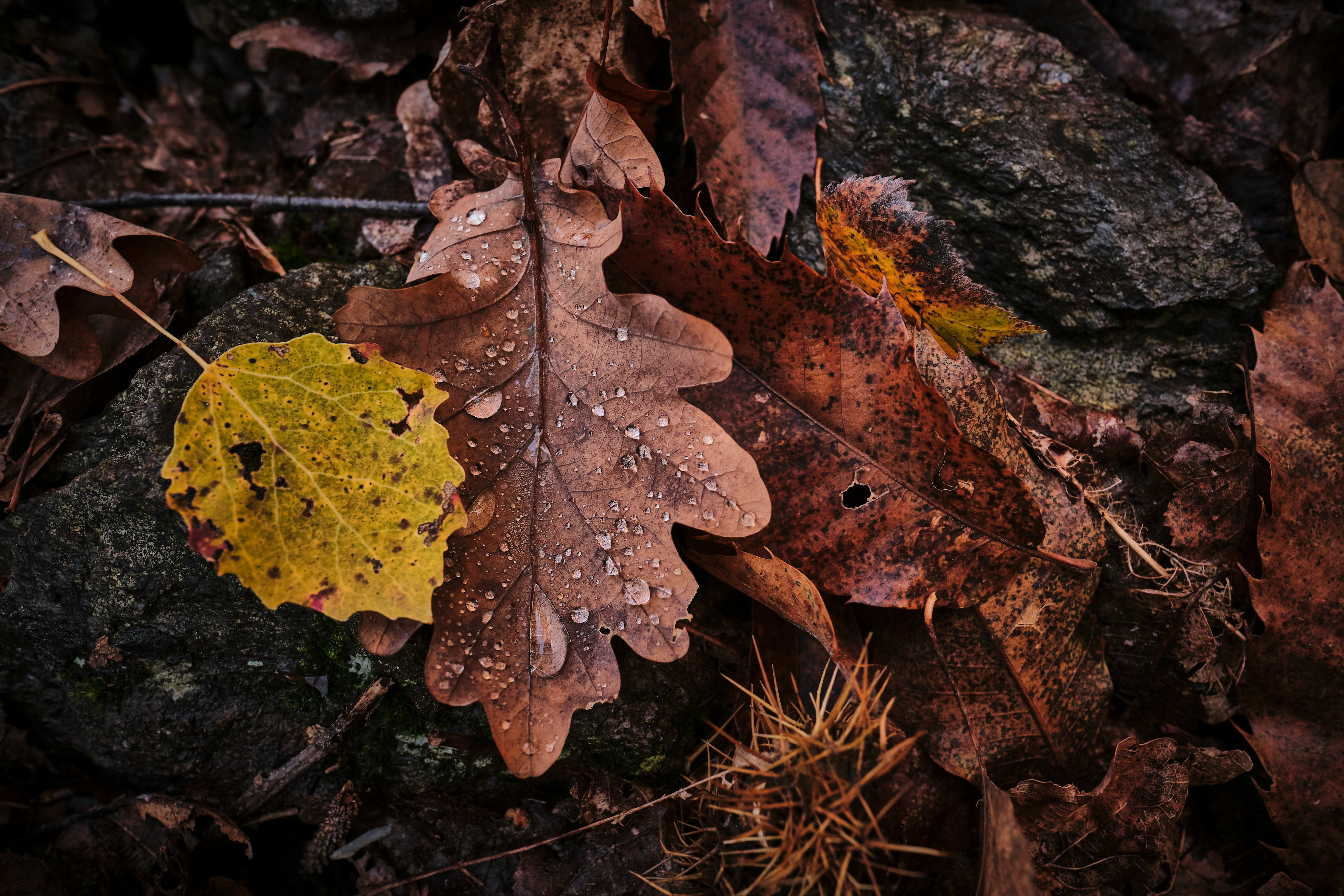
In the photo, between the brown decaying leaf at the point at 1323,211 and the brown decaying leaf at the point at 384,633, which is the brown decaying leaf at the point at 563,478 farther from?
the brown decaying leaf at the point at 1323,211

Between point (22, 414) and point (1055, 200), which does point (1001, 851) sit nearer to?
point (1055, 200)

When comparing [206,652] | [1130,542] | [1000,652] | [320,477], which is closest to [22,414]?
[206,652]

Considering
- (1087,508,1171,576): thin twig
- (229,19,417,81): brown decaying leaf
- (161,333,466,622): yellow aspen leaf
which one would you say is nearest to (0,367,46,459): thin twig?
(161,333,466,622): yellow aspen leaf

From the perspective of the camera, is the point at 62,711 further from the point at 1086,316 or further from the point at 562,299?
the point at 1086,316

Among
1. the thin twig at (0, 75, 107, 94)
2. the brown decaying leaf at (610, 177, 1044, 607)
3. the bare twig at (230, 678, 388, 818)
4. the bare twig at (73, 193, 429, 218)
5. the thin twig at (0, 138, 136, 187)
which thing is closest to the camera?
the brown decaying leaf at (610, 177, 1044, 607)

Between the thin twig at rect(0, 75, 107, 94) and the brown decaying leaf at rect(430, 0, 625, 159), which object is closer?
the brown decaying leaf at rect(430, 0, 625, 159)

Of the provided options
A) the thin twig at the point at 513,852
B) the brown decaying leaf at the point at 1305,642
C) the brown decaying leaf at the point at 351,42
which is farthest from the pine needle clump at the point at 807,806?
the brown decaying leaf at the point at 351,42

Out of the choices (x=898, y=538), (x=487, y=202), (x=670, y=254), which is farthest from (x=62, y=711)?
(x=898, y=538)

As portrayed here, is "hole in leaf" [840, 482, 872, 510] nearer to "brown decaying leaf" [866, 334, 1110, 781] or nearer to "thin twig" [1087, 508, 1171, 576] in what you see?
"brown decaying leaf" [866, 334, 1110, 781]
